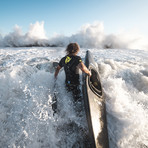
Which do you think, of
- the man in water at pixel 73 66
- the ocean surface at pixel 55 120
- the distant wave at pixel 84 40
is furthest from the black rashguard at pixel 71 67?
the distant wave at pixel 84 40

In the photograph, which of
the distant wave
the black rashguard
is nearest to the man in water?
the black rashguard

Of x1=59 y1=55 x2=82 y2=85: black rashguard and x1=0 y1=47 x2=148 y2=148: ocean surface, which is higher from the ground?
x1=59 y1=55 x2=82 y2=85: black rashguard

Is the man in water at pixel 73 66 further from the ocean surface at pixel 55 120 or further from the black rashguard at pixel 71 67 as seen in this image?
the ocean surface at pixel 55 120

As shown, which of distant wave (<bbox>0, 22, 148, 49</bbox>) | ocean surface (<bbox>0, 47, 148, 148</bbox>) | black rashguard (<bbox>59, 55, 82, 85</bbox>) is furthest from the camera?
distant wave (<bbox>0, 22, 148, 49</bbox>)

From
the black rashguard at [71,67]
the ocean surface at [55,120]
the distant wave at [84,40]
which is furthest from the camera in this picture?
the distant wave at [84,40]

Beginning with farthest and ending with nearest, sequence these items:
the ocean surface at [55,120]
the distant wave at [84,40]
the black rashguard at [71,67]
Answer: the distant wave at [84,40]
the black rashguard at [71,67]
the ocean surface at [55,120]

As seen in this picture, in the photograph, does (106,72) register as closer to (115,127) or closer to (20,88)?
(115,127)

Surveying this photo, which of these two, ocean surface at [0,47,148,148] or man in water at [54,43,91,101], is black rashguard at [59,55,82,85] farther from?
ocean surface at [0,47,148,148]

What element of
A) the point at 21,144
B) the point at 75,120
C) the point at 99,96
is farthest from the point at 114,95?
the point at 21,144

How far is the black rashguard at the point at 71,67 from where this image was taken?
2.93 meters

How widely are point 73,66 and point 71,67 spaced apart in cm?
7

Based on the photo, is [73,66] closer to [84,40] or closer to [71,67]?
[71,67]

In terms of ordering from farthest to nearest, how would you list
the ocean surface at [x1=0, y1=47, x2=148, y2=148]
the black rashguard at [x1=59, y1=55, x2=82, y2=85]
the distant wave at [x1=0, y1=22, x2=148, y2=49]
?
the distant wave at [x1=0, y1=22, x2=148, y2=49], the black rashguard at [x1=59, y1=55, x2=82, y2=85], the ocean surface at [x1=0, y1=47, x2=148, y2=148]

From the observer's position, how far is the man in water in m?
2.94
